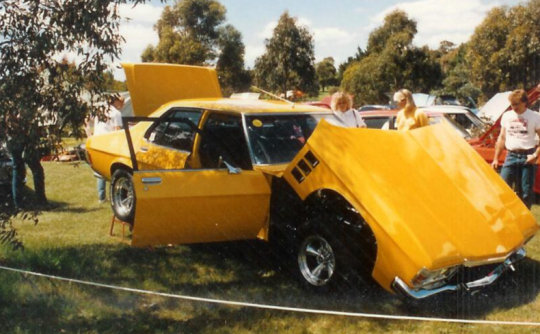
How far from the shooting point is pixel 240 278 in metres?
5.64

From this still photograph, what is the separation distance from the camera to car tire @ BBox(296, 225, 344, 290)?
4.82 m

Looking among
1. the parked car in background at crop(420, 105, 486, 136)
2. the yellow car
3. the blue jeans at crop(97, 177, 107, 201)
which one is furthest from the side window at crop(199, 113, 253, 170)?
the parked car in background at crop(420, 105, 486, 136)

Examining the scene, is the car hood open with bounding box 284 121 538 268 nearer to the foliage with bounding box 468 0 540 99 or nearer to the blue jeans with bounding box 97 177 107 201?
the blue jeans with bounding box 97 177 107 201

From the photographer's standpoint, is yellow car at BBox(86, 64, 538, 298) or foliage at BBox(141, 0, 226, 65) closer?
yellow car at BBox(86, 64, 538, 298)

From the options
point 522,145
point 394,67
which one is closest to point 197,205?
point 522,145

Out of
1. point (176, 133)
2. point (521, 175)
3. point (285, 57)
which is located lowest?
point (521, 175)

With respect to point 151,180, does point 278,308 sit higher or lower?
lower

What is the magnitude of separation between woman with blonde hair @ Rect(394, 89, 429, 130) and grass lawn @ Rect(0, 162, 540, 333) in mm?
1955

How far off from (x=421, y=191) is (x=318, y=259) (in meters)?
1.04

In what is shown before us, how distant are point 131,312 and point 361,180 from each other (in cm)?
212

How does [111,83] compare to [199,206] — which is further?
[111,83]

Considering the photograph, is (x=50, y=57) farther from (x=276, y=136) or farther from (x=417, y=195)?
(x=417, y=195)

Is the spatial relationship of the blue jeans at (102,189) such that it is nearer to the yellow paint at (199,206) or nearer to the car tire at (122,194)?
the car tire at (122,194)

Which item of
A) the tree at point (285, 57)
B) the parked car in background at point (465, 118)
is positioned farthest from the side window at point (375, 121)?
the tree at point (285, 57)
